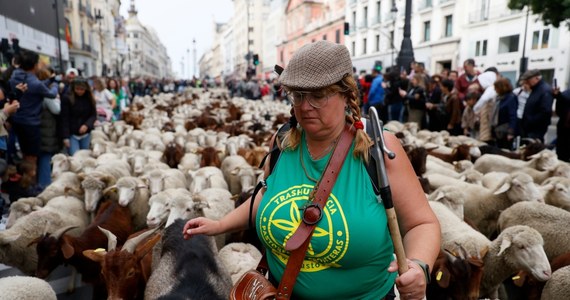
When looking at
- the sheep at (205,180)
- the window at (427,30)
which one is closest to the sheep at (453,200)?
the sheep at (205,180)

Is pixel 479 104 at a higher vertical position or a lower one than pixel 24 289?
higher

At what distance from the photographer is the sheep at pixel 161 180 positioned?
17.6ft

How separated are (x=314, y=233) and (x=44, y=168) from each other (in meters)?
6.66

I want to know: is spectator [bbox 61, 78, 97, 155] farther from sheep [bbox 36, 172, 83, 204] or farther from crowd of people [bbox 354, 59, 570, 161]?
crowd of people [bbox 354, 59, 570, 161]

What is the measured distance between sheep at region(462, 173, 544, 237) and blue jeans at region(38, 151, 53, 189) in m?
6.19

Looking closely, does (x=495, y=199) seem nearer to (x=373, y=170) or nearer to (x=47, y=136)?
(x=373, y=170)

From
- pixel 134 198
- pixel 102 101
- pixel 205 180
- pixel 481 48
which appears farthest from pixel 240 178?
pixel 481 48

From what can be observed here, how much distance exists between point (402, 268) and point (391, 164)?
359 millimetres

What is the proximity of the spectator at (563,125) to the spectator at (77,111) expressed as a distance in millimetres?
7797

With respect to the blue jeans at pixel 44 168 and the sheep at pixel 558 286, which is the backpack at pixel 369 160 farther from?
the blue jeans at pixel 44 168

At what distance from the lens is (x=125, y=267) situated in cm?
295

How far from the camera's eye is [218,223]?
77.5 inches

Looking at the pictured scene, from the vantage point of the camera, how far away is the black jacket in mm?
6926

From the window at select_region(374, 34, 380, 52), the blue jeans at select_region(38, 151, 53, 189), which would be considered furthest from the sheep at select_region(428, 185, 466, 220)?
the window at select_region(374, 34, 380, 52)
